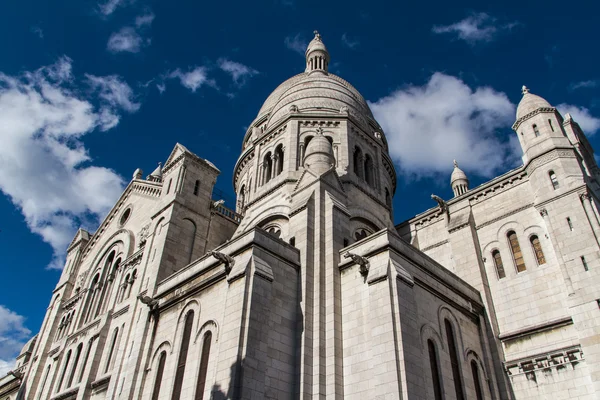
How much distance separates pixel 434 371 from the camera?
18422 mm

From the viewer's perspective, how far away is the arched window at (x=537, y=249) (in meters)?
22.7

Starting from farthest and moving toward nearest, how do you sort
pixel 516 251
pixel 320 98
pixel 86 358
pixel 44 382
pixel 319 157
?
pixel 320 98, pixel 44 382, pixel 86 358, pixel 319 157, pixel 516 251

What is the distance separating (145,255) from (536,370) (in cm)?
1915

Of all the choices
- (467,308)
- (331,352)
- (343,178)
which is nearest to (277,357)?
(331,352)

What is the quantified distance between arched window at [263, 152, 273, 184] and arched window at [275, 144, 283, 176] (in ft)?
1.95

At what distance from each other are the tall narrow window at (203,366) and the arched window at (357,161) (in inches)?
590

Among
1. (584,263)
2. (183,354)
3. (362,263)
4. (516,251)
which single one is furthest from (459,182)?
(183,354)

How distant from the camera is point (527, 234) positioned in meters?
23.7

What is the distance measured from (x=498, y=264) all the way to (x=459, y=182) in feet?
47.4

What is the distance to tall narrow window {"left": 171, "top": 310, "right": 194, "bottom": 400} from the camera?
18934 mm

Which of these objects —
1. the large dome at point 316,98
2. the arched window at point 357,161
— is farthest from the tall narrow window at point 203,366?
the large dome at point 316,98

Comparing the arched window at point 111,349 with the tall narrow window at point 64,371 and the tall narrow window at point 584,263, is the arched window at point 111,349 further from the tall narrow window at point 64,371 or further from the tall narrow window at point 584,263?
the tall narrow window at point 584,263

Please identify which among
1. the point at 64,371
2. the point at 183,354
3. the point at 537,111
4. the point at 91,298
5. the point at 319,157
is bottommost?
the point at 183,354

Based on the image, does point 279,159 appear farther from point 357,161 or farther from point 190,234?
point 190,234
